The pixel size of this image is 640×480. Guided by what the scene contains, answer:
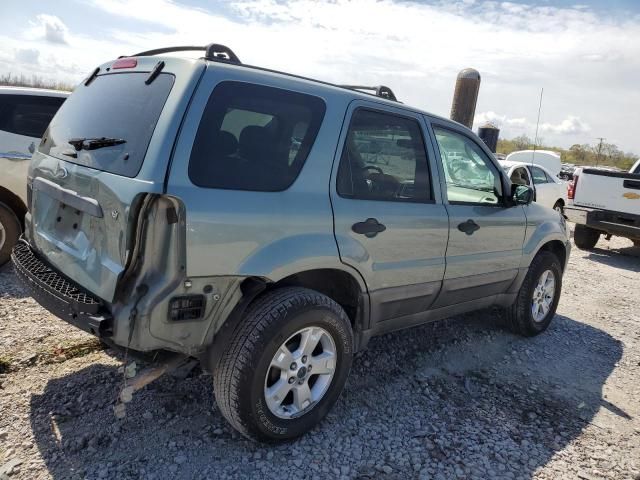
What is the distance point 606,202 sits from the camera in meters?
8.68

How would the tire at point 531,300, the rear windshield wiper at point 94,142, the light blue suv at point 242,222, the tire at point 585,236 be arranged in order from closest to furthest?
the light blue suv at point 242,222 → the rear windshield wiper at point 94,142 → the tire at point 531,300 → the tire at point 585,236

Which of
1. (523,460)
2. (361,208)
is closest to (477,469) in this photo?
(523,460)

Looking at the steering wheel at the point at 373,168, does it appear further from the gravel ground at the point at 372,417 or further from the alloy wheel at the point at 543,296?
the alloy wheel at the point at 543,296

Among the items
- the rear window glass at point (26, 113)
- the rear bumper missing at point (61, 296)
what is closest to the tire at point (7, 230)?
the rear window glass at point (26, 113)

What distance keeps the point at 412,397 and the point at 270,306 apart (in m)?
1.44

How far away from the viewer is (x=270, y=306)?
256 centimetres

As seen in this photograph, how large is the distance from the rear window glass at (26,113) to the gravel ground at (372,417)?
186 cm

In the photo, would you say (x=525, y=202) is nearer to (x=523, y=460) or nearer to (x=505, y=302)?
(x=505, y=302)

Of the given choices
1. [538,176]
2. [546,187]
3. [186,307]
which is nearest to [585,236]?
[546,187]

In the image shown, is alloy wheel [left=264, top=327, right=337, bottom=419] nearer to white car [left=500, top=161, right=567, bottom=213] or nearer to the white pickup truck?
the white pickup truck

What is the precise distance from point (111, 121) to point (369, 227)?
58.9 inches

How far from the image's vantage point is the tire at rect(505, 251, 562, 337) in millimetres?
4539

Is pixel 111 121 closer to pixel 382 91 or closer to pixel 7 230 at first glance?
pixel 382 91

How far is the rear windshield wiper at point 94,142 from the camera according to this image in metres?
2.48
